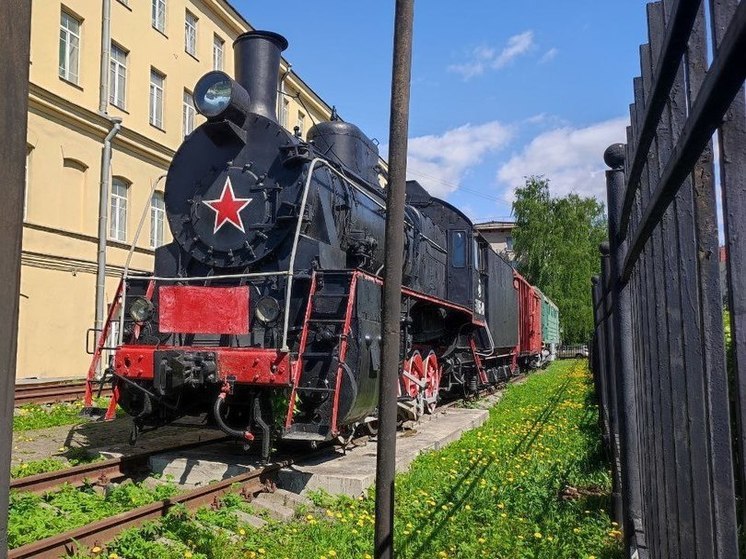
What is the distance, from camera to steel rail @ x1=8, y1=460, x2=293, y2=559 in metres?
4.10

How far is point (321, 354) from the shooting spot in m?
6.09

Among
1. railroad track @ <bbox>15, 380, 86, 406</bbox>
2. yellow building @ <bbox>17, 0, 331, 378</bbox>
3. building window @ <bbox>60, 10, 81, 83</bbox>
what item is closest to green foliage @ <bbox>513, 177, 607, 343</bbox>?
yellow building @ <bbox>17, 0, 331, 378</bbox>

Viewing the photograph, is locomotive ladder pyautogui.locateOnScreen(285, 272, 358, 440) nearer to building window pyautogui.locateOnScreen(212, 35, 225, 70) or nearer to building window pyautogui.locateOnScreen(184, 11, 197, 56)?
building window pyautogui.locateOnScreen(184, 11, 197, 56)

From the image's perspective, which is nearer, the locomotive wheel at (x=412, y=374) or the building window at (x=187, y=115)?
the locomotive wheel at (x=412, y=374)

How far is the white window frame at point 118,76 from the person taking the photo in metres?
19.0

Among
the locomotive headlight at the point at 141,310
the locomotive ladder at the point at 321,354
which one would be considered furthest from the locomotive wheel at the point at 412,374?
the locomotive headlight at the point at 141,310

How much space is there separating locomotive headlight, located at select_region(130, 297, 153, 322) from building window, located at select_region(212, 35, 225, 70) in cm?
1961

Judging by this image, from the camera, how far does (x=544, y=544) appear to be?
483 centimetres

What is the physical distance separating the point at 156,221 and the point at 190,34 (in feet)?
23.3

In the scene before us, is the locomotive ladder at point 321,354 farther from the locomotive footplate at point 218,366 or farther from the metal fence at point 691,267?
the metal fence at point 691,267

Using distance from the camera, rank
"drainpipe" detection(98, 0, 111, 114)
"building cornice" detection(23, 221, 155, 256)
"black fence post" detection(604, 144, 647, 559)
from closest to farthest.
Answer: "black fence post" detection(604, 144, 647, 559) → "building cornice" detection(23, 221, 155, 256) → "drainpipe" detection(98, 0, 111, 114)

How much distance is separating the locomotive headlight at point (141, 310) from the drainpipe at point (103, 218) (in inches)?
405

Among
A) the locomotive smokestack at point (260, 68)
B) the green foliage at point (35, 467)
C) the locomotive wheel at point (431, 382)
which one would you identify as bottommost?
the green foliage at point (35, 467)

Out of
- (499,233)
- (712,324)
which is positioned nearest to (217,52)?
(712,324)
